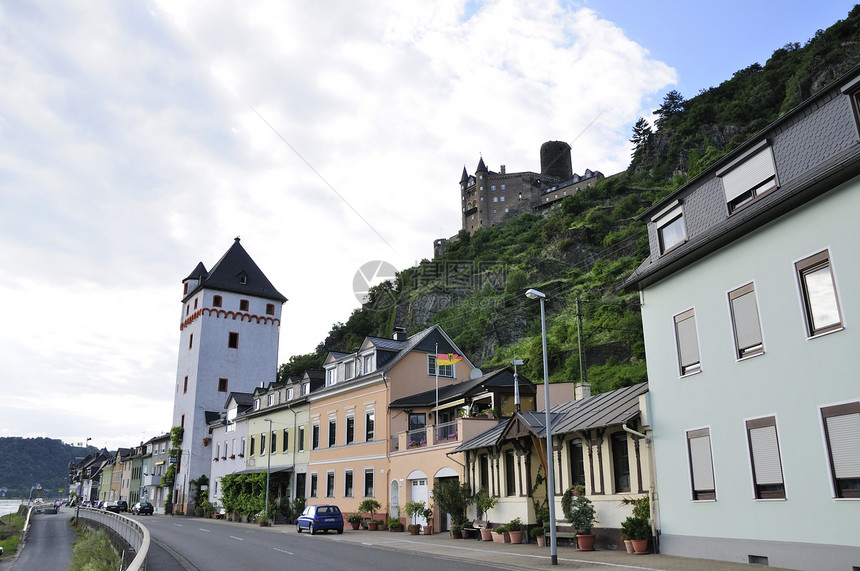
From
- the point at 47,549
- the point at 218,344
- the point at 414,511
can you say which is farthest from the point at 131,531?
the point at 218,344

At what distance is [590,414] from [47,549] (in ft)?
143

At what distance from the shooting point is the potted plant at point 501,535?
77.9ft

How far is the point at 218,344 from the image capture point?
66.6m

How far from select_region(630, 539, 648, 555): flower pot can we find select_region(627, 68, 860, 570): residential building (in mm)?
415

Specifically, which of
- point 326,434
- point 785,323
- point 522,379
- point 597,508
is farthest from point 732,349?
point 326,434

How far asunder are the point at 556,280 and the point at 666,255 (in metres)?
59.4

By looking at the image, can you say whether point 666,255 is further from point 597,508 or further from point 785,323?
point 597,508

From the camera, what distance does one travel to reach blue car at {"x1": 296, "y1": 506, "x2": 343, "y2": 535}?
102ft

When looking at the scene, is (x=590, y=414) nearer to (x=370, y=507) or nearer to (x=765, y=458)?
(x=765, y=458)

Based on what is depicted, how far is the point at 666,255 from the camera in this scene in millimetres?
18094

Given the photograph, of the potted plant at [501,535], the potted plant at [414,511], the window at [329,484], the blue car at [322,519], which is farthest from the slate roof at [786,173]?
the window at [329,484]

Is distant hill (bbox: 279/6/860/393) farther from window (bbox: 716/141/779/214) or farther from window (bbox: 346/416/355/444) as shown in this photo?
window (bbox: 716/141/779/214)

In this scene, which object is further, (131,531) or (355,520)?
(355,520)

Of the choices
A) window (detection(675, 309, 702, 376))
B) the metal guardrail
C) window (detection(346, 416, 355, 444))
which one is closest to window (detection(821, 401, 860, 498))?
window (detection(675, 309, 702, 376))
